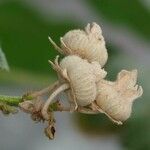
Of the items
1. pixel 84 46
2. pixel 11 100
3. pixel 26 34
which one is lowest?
pixel 26 34

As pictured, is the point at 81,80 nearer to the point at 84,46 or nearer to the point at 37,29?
the point at 84,46

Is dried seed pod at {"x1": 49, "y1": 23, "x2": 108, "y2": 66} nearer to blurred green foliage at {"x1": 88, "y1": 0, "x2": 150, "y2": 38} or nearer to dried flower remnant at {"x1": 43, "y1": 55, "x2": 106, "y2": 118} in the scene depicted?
dried flower remnant at {"x1": 43, "y1": 55, "x2": 106, "y2": 118}

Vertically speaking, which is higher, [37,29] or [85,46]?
[85,46]

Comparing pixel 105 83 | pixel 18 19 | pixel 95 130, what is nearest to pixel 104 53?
pixel 105 83

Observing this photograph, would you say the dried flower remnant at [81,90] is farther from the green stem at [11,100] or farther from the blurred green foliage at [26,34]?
the blurred green foliage at [26,34]

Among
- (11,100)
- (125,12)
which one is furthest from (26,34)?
(11,100)

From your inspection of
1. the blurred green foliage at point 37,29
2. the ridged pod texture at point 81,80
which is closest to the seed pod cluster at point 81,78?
the ridged pod texture at point 81,80

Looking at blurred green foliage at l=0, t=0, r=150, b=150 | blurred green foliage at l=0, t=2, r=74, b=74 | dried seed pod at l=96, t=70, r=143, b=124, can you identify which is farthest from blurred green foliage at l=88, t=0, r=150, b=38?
dried seed pod at l=96, t=70, r=143, b=124

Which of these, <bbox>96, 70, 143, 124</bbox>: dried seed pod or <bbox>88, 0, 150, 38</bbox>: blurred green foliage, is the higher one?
<bbox>96, 70, 143, 124</bbox>: dried seed pod
